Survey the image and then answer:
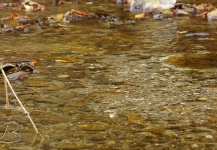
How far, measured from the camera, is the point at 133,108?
10.7ft

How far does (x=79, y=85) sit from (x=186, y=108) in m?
0.93

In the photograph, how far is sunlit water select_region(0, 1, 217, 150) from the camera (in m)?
2.77

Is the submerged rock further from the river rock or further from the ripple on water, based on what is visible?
the ripple on water

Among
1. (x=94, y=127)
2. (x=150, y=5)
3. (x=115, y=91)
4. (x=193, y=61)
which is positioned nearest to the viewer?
(x=94, y=127)

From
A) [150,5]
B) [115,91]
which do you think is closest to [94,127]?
[115,91]

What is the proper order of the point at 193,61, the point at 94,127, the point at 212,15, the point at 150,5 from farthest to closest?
the point at 150,5 → the point at 212,15 → the point at 193,61 → the point at 94,127

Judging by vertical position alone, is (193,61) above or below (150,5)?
below

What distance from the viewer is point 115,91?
3650mm

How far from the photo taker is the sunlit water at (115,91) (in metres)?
2.77

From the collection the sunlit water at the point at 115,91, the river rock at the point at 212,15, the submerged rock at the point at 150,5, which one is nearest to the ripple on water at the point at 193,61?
the sunlit water at the point at 115,91

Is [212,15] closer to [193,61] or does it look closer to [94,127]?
[193,61]

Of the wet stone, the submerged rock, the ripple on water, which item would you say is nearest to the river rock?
the submerged rock

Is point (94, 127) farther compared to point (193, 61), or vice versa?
point (193, 61)

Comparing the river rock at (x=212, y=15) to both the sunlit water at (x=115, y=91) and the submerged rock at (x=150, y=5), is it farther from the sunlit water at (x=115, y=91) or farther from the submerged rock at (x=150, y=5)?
the submerged rock at (x=150, y=5)
